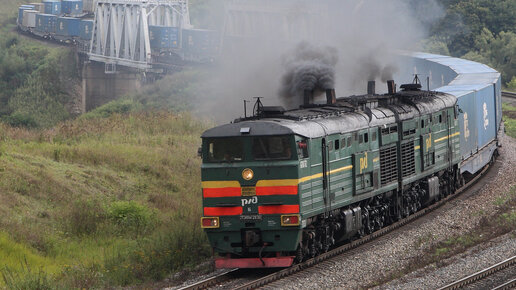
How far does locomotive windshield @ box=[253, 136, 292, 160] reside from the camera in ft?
48.9

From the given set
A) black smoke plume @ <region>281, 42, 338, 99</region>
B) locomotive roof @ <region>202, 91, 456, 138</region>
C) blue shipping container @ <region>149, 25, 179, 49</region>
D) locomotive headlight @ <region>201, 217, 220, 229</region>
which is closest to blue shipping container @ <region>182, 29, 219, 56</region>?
blue shipping container @ <region>149, 25, 179, 49</region>

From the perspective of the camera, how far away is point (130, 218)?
66.8 ft

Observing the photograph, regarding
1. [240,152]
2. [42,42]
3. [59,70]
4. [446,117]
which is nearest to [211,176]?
[240,152]

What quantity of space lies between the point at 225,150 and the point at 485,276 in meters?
5.76

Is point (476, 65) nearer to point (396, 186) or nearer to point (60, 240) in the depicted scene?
point (396, 186)

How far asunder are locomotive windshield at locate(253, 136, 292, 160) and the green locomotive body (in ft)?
0.07

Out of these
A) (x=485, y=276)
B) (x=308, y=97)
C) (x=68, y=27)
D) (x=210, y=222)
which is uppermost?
(x=68, y=27)

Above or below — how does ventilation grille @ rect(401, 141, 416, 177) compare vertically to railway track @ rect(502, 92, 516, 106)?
below

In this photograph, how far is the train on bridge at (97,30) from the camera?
70.6 meters

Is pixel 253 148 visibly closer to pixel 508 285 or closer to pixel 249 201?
→ pixel 249 201

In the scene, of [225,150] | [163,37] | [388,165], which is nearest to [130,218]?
[225,150]

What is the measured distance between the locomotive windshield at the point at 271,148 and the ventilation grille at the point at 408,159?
20.1ft

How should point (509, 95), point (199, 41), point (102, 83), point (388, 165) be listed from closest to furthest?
point (388, 165) → point (509, 95) → point (199, 41) → point (102, 83)

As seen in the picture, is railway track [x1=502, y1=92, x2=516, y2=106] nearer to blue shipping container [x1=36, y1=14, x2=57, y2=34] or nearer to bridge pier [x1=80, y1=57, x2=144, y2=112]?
bridge pier [x1=80, y1=57, x2=144, y2=112]
